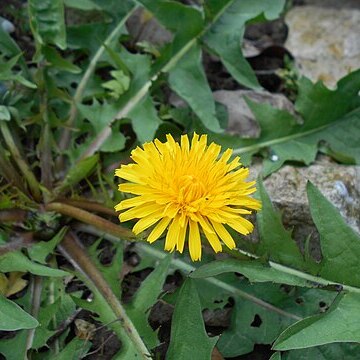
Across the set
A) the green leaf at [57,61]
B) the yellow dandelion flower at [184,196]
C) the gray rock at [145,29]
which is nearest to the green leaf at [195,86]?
the green leaf at [57,61]

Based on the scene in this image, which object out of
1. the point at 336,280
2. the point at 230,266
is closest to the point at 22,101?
the point at 230,266

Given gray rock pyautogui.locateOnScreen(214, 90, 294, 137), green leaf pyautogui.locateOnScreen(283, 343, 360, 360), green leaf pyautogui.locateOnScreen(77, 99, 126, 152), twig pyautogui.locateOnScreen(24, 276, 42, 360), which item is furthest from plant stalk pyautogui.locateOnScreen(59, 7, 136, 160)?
green leaf pyautogui.locateOnScreen(283, 343, 360, 360)

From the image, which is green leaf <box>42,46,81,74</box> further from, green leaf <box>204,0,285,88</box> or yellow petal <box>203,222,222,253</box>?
yellow petal <box>203,222,222,253</box>

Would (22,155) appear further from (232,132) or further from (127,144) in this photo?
(232,132)

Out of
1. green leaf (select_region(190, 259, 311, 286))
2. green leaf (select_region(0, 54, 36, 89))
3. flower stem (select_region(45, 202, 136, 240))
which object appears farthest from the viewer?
green leaf (select_region(0, 54, 36, 89))

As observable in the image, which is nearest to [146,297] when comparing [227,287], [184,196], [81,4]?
[227,287]

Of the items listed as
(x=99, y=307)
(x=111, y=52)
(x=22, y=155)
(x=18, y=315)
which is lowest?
(x=99, y=307)
